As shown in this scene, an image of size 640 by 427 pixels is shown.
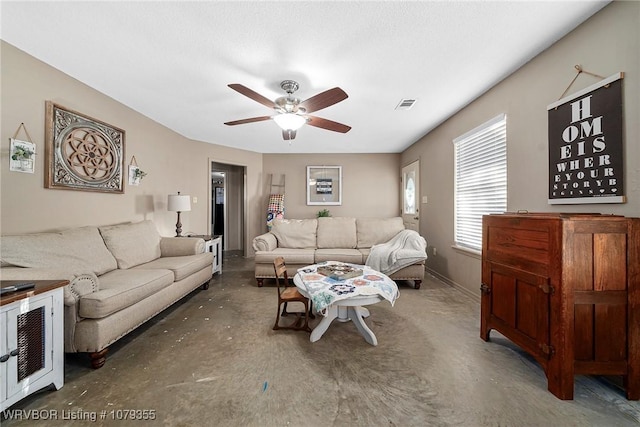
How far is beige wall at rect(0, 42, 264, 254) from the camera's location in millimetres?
1988

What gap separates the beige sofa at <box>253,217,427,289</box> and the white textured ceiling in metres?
2.06

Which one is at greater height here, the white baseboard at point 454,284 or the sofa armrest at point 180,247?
the sofa armrest at point 180,247

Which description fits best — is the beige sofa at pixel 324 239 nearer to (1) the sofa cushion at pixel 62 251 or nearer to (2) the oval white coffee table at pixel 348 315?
(2) the oval white coffee table at pixel 348 315

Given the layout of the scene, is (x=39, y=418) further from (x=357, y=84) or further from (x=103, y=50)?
(x=357, y=84)

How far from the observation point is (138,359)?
5.96ft

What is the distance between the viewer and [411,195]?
16.4ft

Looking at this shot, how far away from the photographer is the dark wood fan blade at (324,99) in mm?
2031

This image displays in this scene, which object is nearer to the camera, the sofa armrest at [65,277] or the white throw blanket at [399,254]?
the sofa armrest at [65,277]

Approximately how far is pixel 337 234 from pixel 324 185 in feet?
5.80

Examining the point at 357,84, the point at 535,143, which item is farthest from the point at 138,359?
the point at 535,143

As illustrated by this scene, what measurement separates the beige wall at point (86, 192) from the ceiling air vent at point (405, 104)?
357 centimetres

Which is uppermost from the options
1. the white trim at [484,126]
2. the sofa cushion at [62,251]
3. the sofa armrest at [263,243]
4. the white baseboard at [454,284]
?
the white trim at [484,126]

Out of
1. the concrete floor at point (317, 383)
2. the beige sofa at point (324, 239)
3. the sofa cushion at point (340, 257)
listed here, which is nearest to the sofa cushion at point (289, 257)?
the beige sofa at point (324, 239)

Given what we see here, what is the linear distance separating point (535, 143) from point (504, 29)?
1008 millimetres
